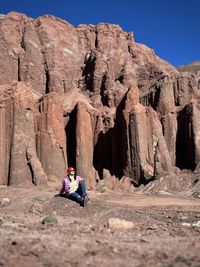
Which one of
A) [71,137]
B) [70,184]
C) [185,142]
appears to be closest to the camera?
[70,184]

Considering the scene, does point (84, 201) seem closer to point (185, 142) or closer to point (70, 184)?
point (70, 184)

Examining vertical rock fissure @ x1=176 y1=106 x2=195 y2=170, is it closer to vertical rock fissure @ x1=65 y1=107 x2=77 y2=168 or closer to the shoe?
vertical rock fissure @ x1=65 y1=107 x2=77 y2=168

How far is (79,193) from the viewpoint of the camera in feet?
47.7

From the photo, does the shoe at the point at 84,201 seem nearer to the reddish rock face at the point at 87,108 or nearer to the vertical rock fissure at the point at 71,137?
the reddish rock face at the point at 87,108

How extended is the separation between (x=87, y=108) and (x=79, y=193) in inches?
1271

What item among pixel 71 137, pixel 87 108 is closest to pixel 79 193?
pixel 71 137

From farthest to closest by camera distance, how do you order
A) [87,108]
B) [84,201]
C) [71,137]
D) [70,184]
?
[87,108] → [71,137] → [70,184] → [84,201]

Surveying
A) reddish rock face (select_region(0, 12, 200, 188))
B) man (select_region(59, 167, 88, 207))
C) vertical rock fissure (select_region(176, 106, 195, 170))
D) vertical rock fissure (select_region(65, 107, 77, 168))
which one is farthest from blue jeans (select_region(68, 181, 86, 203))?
vertical rock fissure (select_region(65, 107, 77, 168))

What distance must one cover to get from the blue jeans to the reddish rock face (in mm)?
20509

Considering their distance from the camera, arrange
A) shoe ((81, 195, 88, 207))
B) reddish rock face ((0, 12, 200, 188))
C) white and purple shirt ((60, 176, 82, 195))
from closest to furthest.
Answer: shoe ((81, 195, 88, 207)) → white and purple shirt ((60, 176, 82, 195)) → reddish rock face ((0, 12, 200, 188))

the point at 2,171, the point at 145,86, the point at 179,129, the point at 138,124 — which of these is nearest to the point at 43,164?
the point at 2,171

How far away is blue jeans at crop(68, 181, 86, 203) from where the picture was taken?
14041mm

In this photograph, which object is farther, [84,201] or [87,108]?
[87,108]

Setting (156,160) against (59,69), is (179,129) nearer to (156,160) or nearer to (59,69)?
(156,160)
